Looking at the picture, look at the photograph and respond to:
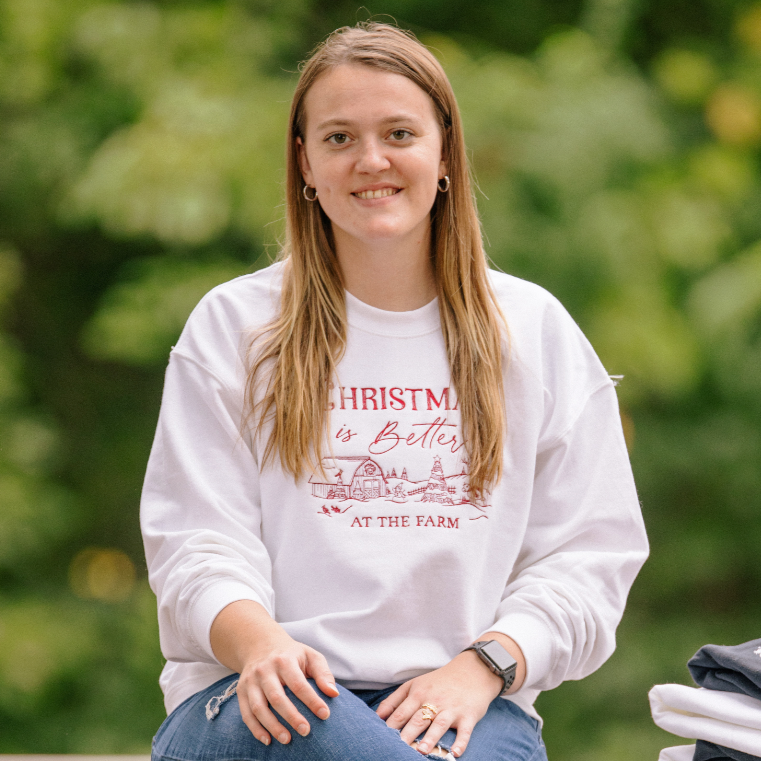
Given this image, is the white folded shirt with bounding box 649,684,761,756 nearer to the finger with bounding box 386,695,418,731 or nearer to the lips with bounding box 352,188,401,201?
the finger with bounding box 386,695,418,731

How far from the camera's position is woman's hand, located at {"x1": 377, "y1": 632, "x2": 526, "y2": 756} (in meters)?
1.20

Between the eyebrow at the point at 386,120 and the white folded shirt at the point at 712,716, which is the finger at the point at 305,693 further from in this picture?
the eyebrow at the point at 386,120

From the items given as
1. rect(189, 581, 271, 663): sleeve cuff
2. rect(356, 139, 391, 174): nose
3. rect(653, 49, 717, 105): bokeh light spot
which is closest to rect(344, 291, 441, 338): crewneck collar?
rect(356, 139, 391, 174): nose

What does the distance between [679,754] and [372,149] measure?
0.88 meters

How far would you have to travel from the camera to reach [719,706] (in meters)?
1.13

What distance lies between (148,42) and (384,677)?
225 cm

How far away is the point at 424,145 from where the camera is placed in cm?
140

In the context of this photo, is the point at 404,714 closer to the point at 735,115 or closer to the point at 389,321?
the point at 389,321

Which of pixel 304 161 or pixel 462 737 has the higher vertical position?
pixel 304 161

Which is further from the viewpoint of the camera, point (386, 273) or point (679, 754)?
point (386, 273)

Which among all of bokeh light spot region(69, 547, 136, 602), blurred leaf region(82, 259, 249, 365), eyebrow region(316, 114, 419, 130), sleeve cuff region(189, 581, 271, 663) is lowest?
sleeve cuff region(189, 581, 271, 663)

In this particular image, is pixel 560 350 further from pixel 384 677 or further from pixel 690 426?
pixel 690 426

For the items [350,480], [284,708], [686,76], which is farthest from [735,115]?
[284,708]

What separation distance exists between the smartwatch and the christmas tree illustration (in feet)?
0.65
